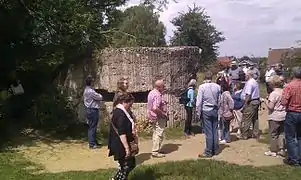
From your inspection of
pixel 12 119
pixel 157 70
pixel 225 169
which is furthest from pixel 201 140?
pixel 12 119

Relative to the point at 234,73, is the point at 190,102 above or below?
below

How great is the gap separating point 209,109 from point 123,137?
3.00 meters

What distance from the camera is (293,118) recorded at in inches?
330

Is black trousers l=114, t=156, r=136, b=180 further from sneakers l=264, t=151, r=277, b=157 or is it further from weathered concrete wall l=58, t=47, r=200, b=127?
weathered concrete wall l=58, t=47, r=200, b=127

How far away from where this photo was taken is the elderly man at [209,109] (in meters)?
9.27

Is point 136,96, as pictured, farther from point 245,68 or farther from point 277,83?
point 277,83

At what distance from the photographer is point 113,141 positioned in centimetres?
691

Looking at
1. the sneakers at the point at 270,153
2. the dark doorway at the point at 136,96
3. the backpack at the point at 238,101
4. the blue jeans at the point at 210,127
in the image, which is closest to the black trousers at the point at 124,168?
the blue jeans at the point at 210,127

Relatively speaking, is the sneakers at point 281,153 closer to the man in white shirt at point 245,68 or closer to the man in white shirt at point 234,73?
the man in white shirt at point 234,73

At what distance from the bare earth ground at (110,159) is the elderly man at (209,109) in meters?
0.33

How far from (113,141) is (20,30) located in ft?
21.7

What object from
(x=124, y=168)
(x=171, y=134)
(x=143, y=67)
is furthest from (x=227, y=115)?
(x=124, y=168)

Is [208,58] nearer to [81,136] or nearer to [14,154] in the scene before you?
[81,136]

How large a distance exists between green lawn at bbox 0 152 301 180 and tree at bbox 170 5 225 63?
29580mm
